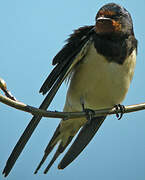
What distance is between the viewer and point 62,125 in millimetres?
2811

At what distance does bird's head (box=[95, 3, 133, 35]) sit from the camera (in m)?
2.52

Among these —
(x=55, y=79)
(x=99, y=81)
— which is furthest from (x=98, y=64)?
(x=55, y=79)

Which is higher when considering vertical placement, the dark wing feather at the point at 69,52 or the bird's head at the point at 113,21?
the bird's head at the point at 113,21

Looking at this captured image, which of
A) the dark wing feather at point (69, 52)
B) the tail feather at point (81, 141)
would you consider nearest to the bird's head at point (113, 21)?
the dark wing feather at point (69, 52)

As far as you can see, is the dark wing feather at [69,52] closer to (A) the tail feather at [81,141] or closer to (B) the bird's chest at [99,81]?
(B) the bird's chest at [99,81]

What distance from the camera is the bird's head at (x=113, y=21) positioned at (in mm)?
2516

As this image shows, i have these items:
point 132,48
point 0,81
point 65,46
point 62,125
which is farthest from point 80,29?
point 0,81

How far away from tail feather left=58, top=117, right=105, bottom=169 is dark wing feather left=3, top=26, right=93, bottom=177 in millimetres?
632

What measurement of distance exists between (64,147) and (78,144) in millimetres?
99

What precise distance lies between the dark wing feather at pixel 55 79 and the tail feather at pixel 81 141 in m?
0.63

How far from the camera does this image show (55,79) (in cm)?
232

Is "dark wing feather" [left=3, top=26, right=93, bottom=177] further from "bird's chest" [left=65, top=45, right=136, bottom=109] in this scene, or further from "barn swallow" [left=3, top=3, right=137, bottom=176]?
Result: "bird's chest" [left=65, top=45, right=136, bottom=109]

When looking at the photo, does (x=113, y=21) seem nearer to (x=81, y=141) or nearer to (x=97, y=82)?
(x=97, y=82)

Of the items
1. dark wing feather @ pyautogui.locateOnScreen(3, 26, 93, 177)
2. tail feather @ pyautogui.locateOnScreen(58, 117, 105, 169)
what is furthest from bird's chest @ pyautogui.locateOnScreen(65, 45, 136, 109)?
tail feather @ pyautogui.locateOnScreen(58, 117, 105, 169)
